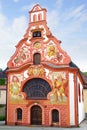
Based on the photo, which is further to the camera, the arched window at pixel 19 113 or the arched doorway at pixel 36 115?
the arched window at pixel 19 113

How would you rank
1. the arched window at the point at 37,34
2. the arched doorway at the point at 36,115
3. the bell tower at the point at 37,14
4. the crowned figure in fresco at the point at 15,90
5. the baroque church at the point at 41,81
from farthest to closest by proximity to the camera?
the bell tower at the point at 37,14
the arched window at the point at 37,34
the crowned figure in fresco at the point at 15,90
the arched doorway at the point at 36,115
the baroque church at the point at 41,81

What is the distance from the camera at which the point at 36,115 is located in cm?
3212

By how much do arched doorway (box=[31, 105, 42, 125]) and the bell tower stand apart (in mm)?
11229

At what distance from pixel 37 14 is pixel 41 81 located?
29.3ft

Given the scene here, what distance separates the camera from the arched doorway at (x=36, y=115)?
105 feet

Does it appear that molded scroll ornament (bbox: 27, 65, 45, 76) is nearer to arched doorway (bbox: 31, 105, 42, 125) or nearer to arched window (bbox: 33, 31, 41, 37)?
arched doorway (bbox: 31, 105, 42, 125)

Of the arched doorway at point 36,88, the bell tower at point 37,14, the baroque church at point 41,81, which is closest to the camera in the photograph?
the baroque church at point 41,81

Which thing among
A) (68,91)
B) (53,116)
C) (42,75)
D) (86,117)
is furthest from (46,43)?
(86,117)

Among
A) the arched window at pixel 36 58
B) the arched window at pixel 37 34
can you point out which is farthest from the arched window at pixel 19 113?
the arched window at pixel 37 34

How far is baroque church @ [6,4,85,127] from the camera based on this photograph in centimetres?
3084

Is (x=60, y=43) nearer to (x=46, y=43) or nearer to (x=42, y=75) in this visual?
(x=46, y=43)

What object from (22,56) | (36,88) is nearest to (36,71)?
(36,88)

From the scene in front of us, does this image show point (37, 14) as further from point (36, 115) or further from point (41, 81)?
point (36, 115)

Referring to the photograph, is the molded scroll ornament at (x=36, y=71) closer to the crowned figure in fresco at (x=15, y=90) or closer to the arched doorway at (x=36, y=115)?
the crowned figure in fresco at (x=15, y=90)
